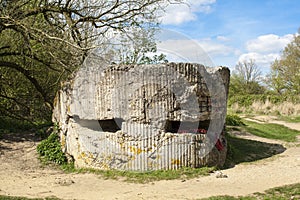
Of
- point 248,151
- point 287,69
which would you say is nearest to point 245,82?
point 287,69

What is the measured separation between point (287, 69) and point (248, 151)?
2438 centimetres

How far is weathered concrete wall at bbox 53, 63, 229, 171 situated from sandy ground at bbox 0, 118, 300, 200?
2.18 feet

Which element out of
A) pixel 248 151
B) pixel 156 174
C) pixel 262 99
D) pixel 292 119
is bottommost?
pixel 156 174

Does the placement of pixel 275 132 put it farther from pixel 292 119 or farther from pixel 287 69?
pixel 287 69

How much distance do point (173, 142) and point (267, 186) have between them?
2212mm

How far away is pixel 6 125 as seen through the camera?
40.8ft

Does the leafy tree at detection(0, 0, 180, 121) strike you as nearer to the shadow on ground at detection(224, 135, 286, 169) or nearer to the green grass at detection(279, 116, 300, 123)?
the shadow on ground at detection(224, 135, 286, 169)

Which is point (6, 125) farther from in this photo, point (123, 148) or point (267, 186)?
point (267, 186)

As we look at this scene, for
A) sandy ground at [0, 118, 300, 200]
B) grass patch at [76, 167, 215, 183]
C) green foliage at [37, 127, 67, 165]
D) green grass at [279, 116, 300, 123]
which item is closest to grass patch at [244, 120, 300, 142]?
green grass at [279, 116, 300, 123]

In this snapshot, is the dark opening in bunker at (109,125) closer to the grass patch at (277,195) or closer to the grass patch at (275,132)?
the grass patch at (277,195)

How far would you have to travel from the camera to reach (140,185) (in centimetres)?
695

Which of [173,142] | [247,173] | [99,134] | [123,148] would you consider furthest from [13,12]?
[247,173]

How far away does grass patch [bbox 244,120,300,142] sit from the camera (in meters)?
13.7

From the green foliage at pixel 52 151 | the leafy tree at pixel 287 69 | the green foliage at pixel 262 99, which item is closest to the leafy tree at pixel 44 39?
the green foliage at pixel 52 151
